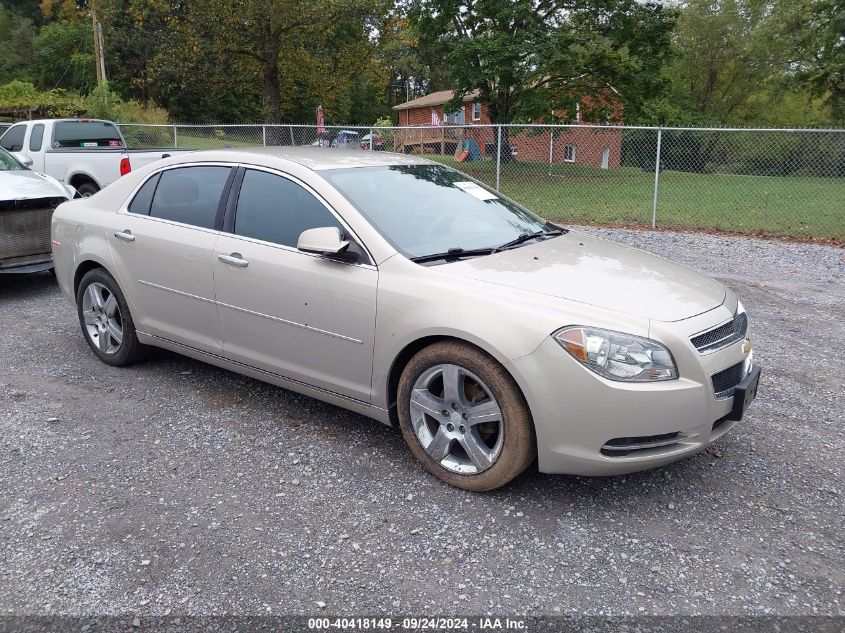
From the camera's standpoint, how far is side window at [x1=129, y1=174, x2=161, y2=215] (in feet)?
15.9

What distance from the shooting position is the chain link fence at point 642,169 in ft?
43.7

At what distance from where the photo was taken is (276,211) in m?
4.14

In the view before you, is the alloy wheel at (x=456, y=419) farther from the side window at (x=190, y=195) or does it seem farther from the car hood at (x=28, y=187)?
the car hood at (x=28, y=187)

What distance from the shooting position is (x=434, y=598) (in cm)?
269

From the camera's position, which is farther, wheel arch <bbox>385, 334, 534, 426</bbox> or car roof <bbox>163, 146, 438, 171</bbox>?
car roof <bbox>163, 146, 438, 171</bbox>

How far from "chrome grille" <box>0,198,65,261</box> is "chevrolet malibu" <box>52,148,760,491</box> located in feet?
8.60

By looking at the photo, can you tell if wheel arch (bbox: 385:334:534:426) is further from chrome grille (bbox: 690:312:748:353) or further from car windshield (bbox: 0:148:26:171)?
car windshield (bbox: 0:148:26:171)

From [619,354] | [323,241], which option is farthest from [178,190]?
[619,354]

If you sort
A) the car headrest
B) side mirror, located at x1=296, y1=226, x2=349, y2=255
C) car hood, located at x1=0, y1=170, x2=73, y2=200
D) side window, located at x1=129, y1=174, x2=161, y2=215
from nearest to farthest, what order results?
side mirror, located at x1=296, y1=226, x2=349, y2=255 → the car headrest → side window, located at x1=129, y1=174, x2=161, y2=215 → car hood, located at x1=0, y1=170, x2=73, y2=200

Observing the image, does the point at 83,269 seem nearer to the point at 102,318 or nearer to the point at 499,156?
the point at 102,318

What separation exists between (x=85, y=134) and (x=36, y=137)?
0.85 meters

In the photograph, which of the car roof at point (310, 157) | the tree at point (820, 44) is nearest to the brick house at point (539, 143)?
the car roof at point (310, 157)

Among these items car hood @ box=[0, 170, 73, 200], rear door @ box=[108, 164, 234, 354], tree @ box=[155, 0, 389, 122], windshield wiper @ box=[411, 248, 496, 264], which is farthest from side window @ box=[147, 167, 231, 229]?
tree @ box=[155, 0, 389, 122]

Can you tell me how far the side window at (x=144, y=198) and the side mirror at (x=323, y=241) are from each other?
1.72 metres
